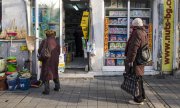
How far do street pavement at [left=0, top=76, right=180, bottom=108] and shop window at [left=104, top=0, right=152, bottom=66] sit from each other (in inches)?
51.6

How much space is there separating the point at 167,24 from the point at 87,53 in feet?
9.91

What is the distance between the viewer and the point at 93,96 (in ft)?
31.0

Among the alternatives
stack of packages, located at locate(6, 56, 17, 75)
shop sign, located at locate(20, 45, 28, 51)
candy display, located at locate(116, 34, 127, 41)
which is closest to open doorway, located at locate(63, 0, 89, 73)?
candy display, located at locate(116, 34, 127, 41)

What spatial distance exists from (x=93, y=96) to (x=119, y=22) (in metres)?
4.07

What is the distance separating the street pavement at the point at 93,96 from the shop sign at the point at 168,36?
Result: 2.89 ft

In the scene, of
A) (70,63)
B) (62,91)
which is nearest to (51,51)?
(62,91)

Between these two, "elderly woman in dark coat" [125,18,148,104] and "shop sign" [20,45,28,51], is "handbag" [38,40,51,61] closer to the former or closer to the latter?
"elderly woman in dark coat" [125,18,148,104]

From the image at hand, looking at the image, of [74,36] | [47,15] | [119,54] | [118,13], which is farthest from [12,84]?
[74,36]

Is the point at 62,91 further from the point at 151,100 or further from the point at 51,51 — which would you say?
the point at 151,100

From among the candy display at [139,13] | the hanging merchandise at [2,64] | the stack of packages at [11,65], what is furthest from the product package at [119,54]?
the hanging merchandise at [2,64]

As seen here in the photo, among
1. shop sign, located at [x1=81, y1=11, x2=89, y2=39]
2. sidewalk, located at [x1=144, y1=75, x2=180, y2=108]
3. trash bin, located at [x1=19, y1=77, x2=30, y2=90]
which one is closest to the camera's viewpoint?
sidewalk, located at [x1=144, y1=75, x2=180, y2=108]

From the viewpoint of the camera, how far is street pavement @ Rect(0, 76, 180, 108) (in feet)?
28.4

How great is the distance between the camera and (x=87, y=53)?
12.5 meters

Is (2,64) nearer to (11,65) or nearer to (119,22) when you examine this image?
(11,65)
